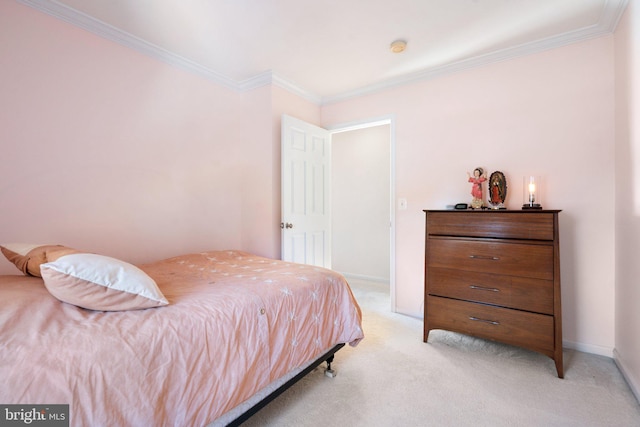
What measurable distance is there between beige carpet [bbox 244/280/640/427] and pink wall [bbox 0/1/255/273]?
68.1 inches

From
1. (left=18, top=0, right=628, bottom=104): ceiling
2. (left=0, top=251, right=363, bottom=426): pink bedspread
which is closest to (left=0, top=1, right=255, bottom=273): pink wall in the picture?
(left=18, top=0, right=628, bottom=104): ceiling

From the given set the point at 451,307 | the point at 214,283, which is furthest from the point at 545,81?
the point at 214,283

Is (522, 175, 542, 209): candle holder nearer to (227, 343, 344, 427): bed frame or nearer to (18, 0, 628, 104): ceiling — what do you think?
(18, 0, 628, 104): ceiling

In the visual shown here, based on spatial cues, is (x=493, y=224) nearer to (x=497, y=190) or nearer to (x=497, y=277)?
(x=497, y=277)

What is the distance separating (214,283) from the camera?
1.63 m

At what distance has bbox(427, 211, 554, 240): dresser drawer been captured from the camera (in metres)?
1.94

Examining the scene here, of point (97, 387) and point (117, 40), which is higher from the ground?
point (117, 40)

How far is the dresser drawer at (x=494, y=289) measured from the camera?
194cm

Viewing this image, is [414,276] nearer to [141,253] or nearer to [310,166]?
[310,166]

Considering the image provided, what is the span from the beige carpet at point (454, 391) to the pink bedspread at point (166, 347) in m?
0.30

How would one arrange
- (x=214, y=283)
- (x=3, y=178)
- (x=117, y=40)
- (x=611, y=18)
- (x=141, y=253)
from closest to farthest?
(x=214, y=283)
(x=3, y=178)
(x=611, y=18)
(x=117, y=40)
(x=141, y=253)

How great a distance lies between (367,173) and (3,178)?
3904 millimetres

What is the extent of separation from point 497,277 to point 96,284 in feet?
7.80

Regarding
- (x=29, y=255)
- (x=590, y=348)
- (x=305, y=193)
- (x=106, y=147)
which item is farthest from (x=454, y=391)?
(x=106, y=147)
